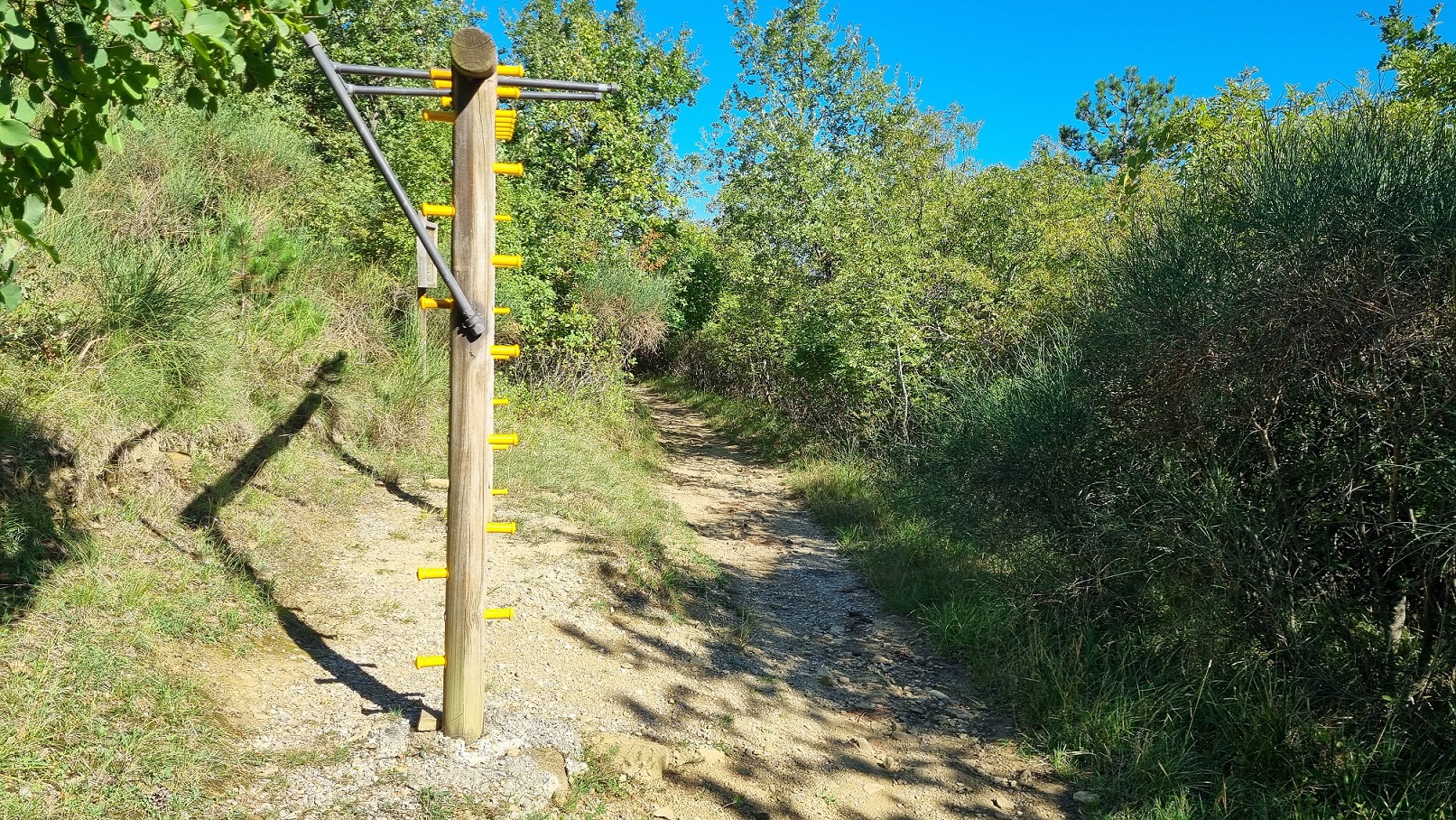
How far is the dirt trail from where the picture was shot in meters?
3.99

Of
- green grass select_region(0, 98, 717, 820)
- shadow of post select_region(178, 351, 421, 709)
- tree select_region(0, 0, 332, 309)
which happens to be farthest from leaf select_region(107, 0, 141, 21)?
shadow of post select_region(178, 351, 421, 709)

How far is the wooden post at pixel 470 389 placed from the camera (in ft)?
12.2

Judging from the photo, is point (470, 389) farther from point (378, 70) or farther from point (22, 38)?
point (22, 38)

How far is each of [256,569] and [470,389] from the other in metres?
2.58

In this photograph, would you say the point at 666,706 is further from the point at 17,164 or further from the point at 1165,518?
the point at 17,164

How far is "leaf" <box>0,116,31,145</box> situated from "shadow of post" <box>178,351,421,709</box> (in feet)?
10.4

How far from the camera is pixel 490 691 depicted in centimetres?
484

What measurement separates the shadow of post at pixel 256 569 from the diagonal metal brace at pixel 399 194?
2.04m

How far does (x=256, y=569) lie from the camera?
215 inches

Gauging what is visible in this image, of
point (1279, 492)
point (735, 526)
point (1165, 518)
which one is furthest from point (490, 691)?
point (735, 526)

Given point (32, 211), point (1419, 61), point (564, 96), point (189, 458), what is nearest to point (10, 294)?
point (32, 211)

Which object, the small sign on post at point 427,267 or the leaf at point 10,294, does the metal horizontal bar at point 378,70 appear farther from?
the leaf at point 10,294

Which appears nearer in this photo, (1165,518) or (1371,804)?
(1371,804)

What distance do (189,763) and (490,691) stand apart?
1596mm
